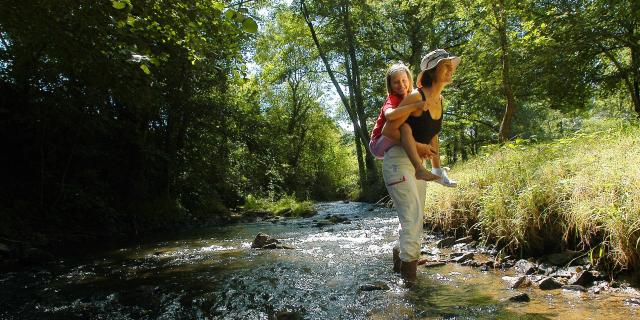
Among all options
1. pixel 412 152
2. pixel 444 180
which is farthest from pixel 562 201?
pixel 412 152

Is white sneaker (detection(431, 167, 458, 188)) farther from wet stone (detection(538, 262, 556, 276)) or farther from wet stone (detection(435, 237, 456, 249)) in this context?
wet stone (detection(435, 237, 456, 249))

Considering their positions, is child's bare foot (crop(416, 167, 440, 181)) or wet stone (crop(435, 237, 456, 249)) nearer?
child's bare foot (crop(416, 167, 440, 181))

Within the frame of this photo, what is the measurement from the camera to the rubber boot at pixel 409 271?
14.9 feet

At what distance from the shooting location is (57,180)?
1240 cm

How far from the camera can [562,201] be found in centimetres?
505

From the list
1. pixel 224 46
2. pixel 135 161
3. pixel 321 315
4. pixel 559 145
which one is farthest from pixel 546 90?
pixel 135 161

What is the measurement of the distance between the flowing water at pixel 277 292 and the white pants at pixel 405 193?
0.60 meters

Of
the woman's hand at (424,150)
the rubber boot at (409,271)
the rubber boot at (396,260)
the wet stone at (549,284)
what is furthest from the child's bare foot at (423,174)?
the wet stone at (549,284)

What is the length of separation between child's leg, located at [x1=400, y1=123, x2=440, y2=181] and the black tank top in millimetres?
142

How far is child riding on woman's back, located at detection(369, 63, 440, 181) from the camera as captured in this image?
13.2ft

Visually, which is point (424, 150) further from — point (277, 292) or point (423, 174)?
point (277, 292)

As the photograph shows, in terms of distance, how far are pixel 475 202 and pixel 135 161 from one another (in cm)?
1322

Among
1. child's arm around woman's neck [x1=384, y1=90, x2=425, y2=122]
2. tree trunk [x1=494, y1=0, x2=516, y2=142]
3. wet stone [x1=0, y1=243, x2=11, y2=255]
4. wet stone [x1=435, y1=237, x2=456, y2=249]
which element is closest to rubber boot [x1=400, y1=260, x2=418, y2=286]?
child's arm around woman's neck [x1=384, y1=90, x2=425, y2=122]

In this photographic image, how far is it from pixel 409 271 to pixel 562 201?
217cm
